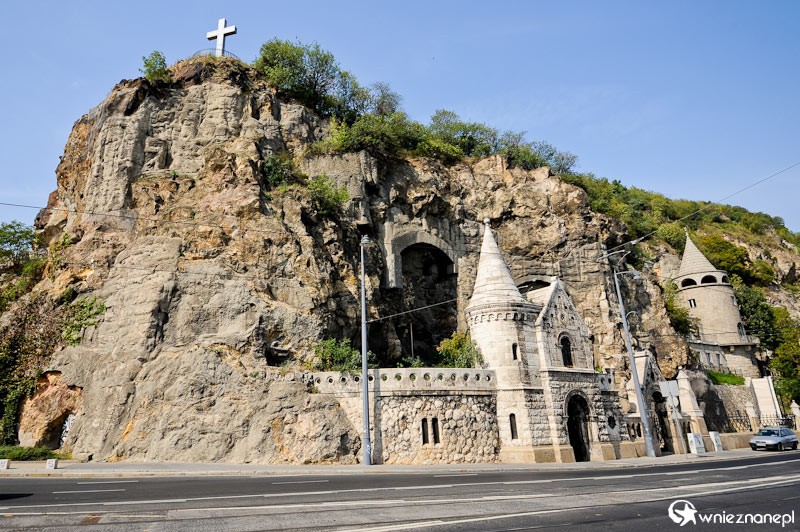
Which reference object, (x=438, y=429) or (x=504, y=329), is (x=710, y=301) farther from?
(x=438, y=429)

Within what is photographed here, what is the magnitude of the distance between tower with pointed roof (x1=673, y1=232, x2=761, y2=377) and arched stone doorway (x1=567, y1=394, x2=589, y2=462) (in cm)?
2616

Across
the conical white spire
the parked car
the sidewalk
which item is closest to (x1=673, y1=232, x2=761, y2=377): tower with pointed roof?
the parked car

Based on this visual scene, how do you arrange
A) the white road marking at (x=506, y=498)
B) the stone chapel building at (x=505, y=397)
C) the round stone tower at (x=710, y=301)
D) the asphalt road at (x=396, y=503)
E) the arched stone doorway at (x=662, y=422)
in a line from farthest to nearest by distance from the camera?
the round stone tower at (x=710, y=301) → the arched stone doorway at (x=662, y=422) → the stone chapel building at (x=505, y=397) → the white road marking at (x=506, y=498) → the asphalt road at (x=396, y=503)

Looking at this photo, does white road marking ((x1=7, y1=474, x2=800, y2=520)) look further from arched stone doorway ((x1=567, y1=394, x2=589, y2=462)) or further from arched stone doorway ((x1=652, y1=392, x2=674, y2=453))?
arched stone doorway ((x1=652, y1=392, x2=674, y2=453))

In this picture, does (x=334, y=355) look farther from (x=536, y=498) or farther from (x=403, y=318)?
(x=536, y=498)

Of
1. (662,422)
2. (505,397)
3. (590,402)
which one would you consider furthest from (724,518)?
(662,422)

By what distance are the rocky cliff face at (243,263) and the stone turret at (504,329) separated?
23.5 feet

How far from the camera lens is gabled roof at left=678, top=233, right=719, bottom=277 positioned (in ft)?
174

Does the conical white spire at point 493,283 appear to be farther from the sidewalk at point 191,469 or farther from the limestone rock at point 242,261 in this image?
the sidewalk at point 191,469

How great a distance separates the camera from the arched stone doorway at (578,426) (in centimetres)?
2555

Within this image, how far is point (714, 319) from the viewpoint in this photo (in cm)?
5062

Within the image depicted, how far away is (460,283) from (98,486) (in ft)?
89.0

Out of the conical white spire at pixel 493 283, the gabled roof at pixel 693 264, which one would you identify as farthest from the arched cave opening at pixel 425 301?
the gabled roof at pixel 693 264

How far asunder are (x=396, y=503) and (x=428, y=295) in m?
27.0
